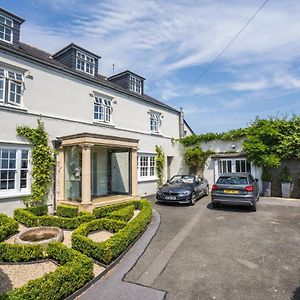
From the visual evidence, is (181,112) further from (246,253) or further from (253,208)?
(246,253)

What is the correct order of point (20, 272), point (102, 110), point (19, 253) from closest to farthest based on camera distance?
point (20, 272)
point (19, 253)
point (102, 110)

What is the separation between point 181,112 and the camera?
22.6 metres

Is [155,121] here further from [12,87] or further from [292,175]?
[12,87]

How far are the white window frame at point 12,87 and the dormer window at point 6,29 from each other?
2.08 m

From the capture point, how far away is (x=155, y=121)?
19.6 metres

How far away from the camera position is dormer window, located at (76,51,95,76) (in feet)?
49.6

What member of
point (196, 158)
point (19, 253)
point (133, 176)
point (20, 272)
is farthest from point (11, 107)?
point (196, 158)

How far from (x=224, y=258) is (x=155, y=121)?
14182mm

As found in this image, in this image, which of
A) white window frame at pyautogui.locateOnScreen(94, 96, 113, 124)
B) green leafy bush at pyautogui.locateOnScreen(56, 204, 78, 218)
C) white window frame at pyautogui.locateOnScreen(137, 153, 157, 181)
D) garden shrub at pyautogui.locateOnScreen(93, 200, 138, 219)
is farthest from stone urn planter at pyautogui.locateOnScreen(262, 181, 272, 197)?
green leafy bush at pyautogui.locateOnScreen(56, 204, 78, 218)

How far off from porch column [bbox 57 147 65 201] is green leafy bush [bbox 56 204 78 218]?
3.82 feet

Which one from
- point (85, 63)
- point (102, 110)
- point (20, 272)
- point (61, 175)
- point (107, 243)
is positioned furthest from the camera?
point (85, 63)

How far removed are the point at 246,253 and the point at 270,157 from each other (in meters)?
10.5

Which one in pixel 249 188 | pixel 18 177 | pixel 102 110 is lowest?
pixel 249 188

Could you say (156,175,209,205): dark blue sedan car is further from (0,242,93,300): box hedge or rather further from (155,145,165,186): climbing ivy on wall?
(0,242,93,300): box hedge
